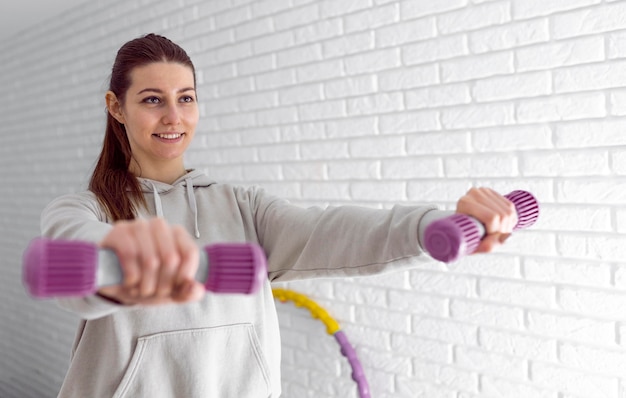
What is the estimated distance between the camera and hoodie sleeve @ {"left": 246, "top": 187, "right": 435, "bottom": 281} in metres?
1.01

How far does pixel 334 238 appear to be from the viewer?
44.6 inches

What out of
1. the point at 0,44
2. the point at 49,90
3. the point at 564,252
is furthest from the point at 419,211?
the point at 0,44

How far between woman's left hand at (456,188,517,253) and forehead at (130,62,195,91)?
2.31ft

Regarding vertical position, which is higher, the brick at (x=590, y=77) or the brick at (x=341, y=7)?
the brick at (x=341, y=7)

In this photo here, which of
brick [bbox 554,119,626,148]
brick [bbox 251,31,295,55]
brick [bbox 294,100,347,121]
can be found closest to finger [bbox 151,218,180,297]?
brick [bbox 554,119,626,148]

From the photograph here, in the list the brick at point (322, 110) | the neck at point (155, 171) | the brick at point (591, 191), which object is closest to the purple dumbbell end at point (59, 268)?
the neck at point (155, 171)


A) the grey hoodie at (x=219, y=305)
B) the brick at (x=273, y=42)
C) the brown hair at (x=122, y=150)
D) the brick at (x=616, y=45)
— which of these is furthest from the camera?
the brick at (x=273, y=42)

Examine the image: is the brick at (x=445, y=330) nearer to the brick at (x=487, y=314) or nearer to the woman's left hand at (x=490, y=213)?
the brick at (x=487, y=314)

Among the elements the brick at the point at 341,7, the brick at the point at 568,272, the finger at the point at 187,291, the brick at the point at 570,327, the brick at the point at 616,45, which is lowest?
the brick at the point at 570,327

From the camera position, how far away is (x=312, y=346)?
2.58 meters

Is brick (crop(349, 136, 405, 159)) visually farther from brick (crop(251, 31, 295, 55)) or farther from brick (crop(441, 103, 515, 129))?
brick (crop(251, 31, 295, 55))

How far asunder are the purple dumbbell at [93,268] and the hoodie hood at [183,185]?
0.58 m

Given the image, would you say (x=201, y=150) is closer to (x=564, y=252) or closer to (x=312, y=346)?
(x=312, y=346)

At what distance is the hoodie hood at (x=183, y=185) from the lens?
1.28m
